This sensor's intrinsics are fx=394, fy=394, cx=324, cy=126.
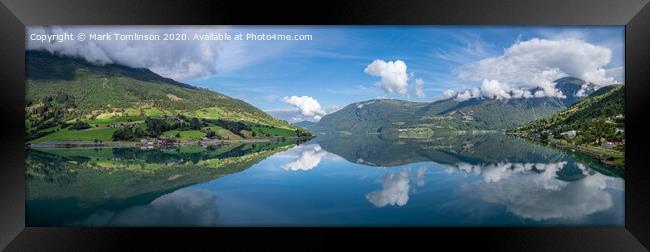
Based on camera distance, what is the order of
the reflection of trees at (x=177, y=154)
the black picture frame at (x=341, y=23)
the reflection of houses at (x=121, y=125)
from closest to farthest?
the black picture frame at (x=341, y=23) < the reflection of trees at (x=177, y=154) < the reflection of houses at (x=121, y=125)

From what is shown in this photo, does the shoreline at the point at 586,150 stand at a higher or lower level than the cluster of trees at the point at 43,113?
lower

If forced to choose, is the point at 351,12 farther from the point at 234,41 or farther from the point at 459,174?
the point at 459,174

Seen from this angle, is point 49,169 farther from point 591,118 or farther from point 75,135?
point 591,118

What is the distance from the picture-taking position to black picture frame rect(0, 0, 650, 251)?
16.7ft

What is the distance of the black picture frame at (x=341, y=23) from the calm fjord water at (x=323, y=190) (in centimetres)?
14

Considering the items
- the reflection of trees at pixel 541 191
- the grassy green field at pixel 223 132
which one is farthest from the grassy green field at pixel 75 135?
the reflection of trees at pixel 541 191

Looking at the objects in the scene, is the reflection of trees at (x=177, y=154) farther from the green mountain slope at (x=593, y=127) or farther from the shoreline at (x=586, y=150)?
the shoreline at (x=586, y=150)

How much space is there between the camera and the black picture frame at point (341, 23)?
5078 mm

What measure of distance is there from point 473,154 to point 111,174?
8.06 metres

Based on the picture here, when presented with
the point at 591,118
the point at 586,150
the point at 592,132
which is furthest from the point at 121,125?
the point at 592,132

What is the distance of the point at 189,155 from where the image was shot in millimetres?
9844

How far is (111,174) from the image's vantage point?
7828 millimetres

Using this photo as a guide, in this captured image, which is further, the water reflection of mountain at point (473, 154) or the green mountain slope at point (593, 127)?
the water reflection of mountain at point (473, 154)

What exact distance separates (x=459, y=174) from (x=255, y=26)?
16.1 feet
